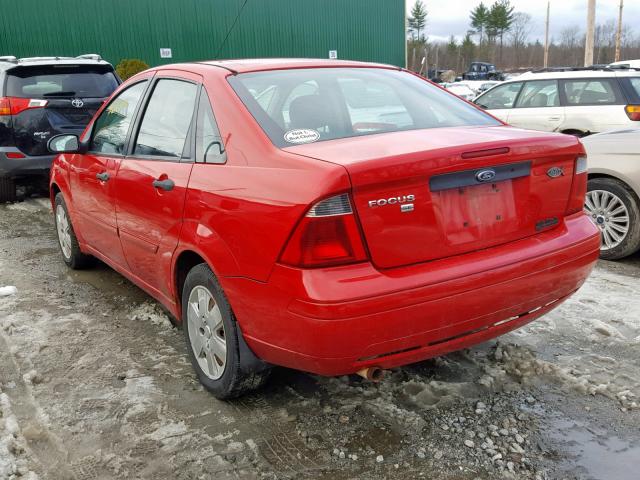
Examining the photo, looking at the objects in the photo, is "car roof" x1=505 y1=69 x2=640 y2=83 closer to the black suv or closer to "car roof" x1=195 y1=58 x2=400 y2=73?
the black suv

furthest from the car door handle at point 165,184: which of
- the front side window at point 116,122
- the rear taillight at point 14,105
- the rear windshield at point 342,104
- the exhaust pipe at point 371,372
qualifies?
the rear taillight at point 14,105

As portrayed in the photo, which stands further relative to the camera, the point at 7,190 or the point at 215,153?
the point at 7,190

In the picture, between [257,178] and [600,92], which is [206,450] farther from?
[600,92]

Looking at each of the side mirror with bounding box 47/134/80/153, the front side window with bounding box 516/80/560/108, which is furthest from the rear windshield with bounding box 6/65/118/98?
the front side window with bounding box 516/80/560/108

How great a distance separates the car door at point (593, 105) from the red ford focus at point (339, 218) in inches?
247

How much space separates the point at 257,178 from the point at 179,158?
770 millimetres

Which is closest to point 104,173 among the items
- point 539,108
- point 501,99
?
point 539,108

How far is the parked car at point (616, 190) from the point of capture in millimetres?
5035

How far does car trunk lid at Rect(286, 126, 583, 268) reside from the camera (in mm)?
2307

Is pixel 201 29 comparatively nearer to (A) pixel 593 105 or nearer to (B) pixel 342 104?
(A) pixel 593 105

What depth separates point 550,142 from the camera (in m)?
2.71

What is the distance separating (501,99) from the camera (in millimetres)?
10148

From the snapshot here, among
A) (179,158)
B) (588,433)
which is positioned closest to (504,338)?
(588,433)

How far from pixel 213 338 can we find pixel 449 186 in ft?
4.45
